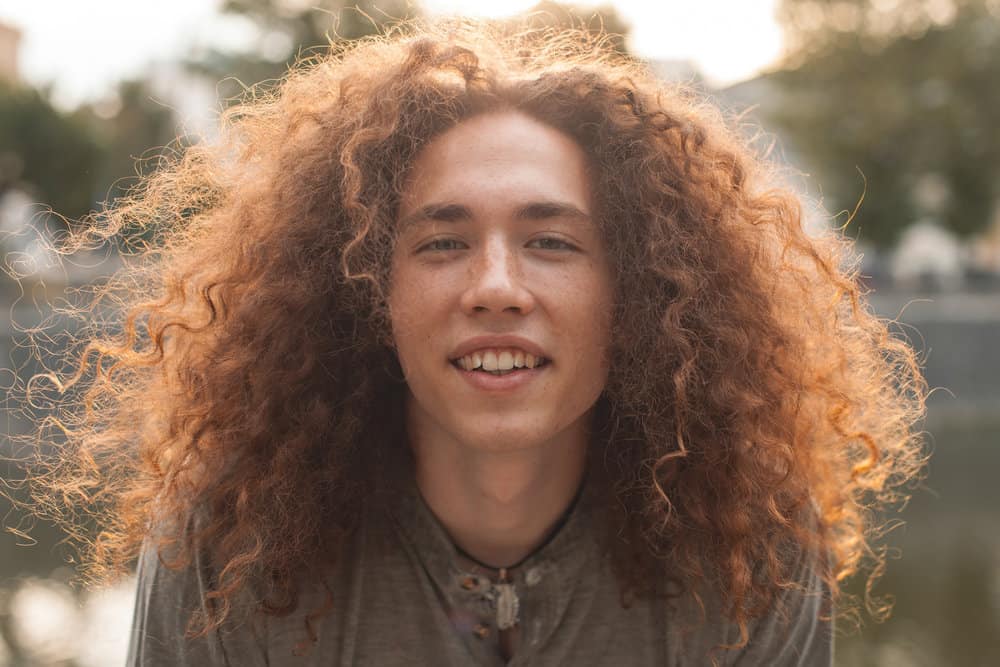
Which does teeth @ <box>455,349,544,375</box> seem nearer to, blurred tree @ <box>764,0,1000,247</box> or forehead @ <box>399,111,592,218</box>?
forehead @ <box>399,111,592,218</box>

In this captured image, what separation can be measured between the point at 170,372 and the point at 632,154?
3.80 feet

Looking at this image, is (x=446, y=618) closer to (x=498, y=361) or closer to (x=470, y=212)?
(x=498, y=361)

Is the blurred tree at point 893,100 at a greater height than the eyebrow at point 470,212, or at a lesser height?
greater

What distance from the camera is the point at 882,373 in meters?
3.11

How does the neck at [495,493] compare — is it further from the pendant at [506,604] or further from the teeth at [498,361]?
the teeth at [498,361]

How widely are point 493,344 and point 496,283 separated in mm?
121

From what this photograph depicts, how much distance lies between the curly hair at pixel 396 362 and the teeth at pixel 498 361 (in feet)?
0.97

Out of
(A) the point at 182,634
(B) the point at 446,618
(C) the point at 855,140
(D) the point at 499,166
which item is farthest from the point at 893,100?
(A) the point at 182,634

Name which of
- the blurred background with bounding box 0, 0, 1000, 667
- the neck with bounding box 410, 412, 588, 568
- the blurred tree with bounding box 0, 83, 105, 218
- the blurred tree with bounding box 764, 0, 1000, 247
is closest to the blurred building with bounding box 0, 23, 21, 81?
the blurred background with bounding box 0, 0, 1000, 667

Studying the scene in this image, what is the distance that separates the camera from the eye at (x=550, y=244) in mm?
2479

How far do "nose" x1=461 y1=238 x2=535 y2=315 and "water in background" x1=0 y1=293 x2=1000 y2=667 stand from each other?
83.2 inches

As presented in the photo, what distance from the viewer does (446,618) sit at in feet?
8.11

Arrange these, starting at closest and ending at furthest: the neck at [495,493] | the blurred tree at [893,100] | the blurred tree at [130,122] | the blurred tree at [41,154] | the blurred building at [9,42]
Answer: the neck at [495,493]
the blurred tree at [41,154]
the blurred tree at [130,122]
the blurred tree at [893,100]
the blurred building at [9,42]

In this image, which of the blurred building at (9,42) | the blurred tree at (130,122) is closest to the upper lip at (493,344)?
the blurred tree at (130,122)
